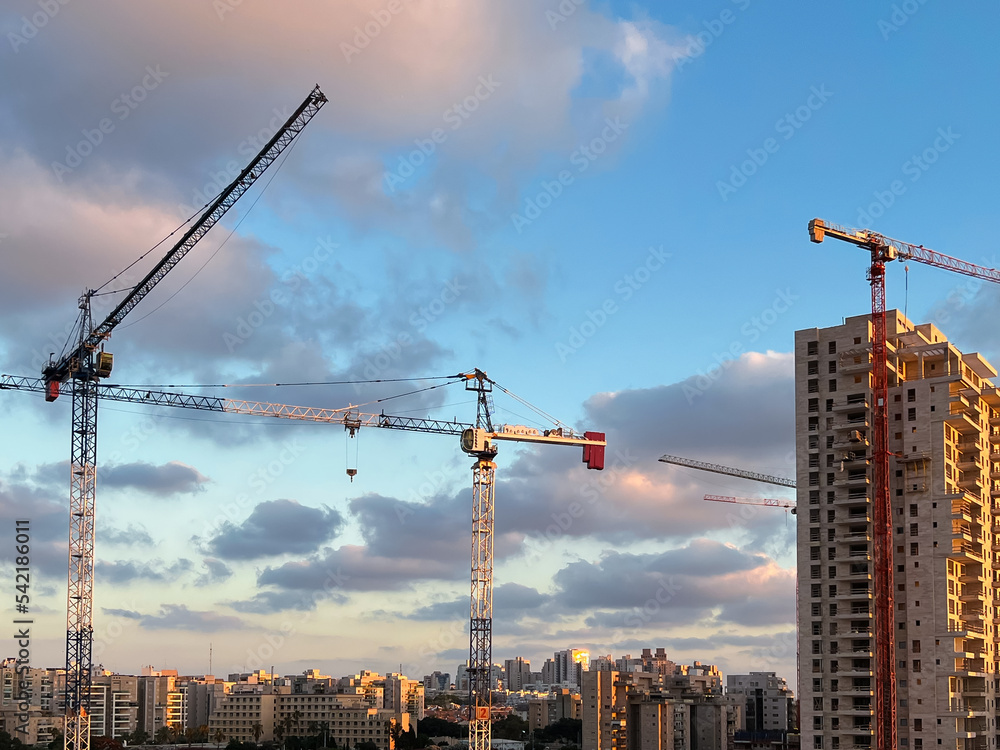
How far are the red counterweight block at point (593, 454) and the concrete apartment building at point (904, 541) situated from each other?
45010 millimetres

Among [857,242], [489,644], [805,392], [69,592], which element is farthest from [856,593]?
[69,592]

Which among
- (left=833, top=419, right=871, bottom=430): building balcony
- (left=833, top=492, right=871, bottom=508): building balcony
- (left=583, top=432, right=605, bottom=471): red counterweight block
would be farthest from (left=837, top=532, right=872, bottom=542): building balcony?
(left=583, top=432, right=605, bottom=471): red counterweight block

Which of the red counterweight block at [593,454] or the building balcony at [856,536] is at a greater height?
the red counterweight block at [593,454]

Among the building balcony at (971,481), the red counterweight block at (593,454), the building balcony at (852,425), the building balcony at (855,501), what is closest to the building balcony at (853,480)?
the building balcony at (855,501)

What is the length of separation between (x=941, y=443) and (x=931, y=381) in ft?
19.9

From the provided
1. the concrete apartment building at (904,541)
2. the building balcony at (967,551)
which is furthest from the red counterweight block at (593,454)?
the building balcony at (967,551)

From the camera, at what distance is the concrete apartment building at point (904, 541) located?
10506 centimetres

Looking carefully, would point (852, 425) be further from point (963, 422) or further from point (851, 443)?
point (963, 422)

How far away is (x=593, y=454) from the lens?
15788 cm

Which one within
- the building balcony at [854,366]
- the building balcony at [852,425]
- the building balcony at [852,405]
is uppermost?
the building balcony at [854,366]

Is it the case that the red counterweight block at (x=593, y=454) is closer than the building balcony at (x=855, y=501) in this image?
No

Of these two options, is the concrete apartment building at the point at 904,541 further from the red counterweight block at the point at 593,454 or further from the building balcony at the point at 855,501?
the red counterweight block at the point at 593,454

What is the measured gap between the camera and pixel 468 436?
151750mm

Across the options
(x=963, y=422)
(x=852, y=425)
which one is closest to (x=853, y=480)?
(x=852, y=425)
